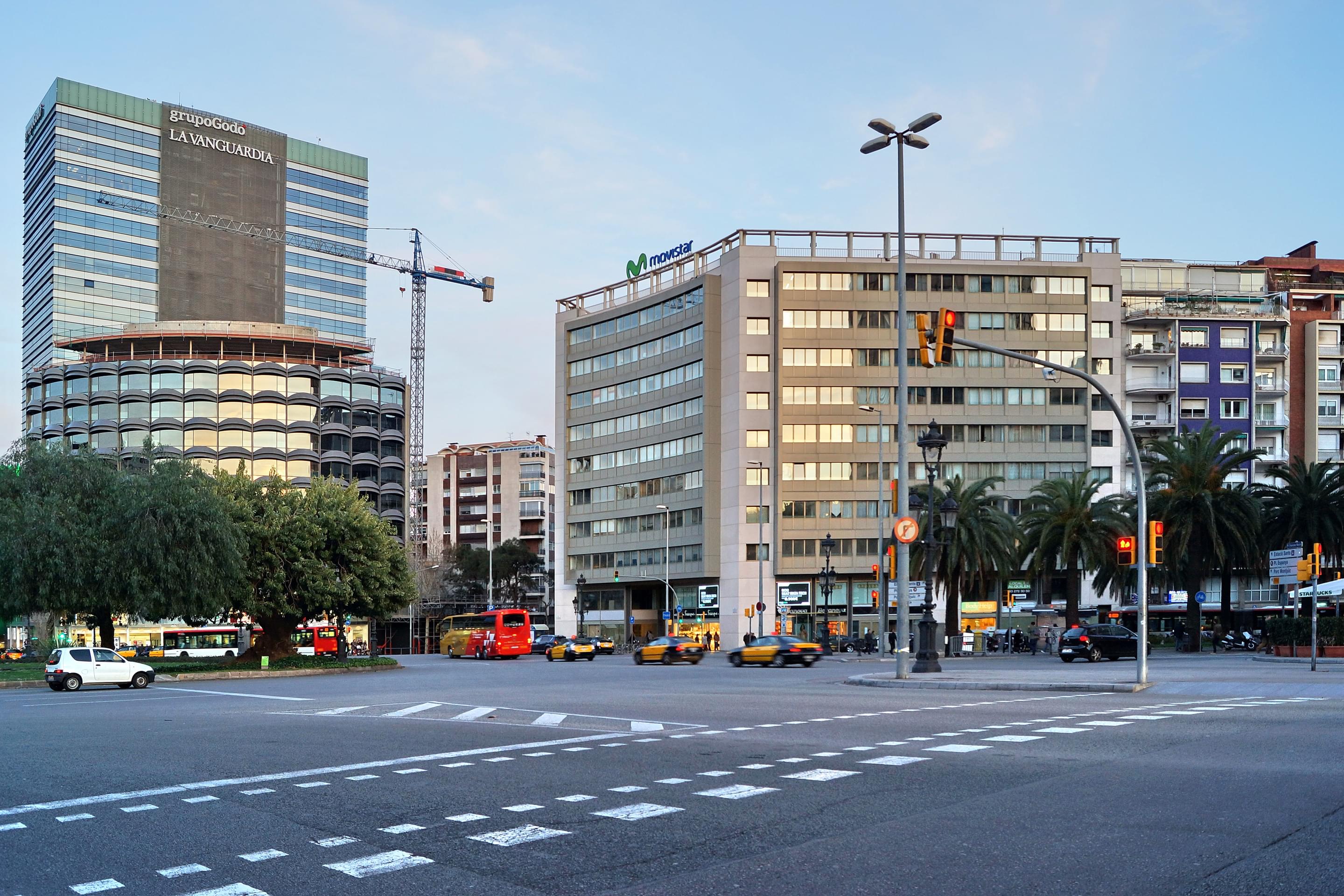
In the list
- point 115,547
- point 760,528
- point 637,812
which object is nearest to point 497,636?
point 760,528

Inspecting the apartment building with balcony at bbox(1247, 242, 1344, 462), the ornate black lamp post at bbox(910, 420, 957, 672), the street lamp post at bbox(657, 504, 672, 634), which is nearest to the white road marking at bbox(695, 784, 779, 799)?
the ornate black lamp post at bbox(910, 420, 957, 672)

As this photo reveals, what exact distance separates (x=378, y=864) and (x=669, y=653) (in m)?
46.1

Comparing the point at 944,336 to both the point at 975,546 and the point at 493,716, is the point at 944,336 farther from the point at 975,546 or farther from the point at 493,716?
the point at 975,546

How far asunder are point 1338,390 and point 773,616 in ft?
165

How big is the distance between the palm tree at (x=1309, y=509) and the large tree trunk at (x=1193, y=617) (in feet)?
15.2

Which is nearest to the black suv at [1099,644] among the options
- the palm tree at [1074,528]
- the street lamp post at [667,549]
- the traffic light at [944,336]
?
the palm tree at [1074,528]

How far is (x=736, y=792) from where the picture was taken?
10250 mm

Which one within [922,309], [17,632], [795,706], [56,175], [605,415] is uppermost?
[56,175]

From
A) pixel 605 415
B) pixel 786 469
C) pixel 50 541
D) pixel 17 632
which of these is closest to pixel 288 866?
pixel 50 541

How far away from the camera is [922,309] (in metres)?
85.0

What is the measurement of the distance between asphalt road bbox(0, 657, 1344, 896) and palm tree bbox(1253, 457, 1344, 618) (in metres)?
40.1

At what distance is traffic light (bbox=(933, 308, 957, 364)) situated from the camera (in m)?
22.0

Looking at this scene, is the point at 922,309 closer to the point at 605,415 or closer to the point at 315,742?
the point at 605,415

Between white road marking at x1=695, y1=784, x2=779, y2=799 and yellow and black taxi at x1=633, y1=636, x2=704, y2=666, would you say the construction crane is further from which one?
white road marking at x1=695, y1=784, x2=779, y2=799
